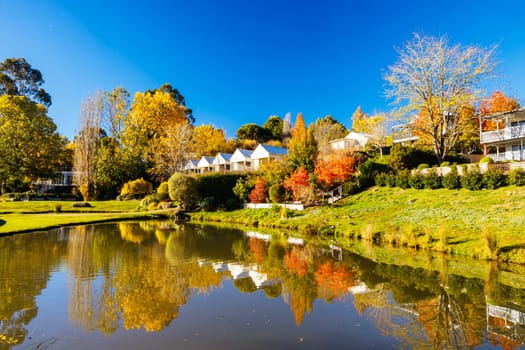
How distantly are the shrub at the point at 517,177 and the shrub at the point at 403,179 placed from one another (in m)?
6.72

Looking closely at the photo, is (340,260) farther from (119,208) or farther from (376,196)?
(119,208)

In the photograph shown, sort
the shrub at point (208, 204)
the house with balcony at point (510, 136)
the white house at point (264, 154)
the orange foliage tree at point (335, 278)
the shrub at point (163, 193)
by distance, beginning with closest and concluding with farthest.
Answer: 1. the orange foliage tree at point (335, 278)
2. the house with balcony at point (510, 136)
3. the shrub at point (208, 204)
4. the shrub at point (163, 193)
5. the white house at point (264, 154)

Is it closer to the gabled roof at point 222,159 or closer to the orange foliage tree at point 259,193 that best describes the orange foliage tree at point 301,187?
the orange foliage tree at point 259,193

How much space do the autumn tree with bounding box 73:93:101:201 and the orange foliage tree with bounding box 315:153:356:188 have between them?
1241 inches

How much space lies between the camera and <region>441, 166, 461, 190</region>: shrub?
842 inches

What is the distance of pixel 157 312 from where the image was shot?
23.5 feet

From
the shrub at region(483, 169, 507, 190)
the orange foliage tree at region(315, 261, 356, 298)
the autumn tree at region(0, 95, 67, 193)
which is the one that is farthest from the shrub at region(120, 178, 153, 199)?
the shrub at region(483, 169, 507, 190)

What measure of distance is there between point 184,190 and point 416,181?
69.7 feet

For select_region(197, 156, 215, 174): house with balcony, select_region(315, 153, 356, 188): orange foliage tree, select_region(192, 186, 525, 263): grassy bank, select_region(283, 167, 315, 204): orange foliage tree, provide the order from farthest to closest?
1. select_region(197, 156, 215, 174): house with balcony
2. select_region(315, 153, 356, 188): orange foliage tree
3. select_region(283, 167, 315, 204): orange foliage tree
4. select_region(192, 186, 525, 263): grassy bank

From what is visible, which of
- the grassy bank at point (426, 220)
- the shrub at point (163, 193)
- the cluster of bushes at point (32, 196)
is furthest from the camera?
the cluster of bushes at point (32, 196)

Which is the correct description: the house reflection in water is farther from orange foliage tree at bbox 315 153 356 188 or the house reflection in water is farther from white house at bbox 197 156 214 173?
white house at bbox 197 156 214 173

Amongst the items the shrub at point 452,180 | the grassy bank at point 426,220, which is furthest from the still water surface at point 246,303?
the shrub at point 452,180

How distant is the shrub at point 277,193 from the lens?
27.9 meters

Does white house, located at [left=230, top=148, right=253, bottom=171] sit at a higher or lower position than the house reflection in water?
higher
